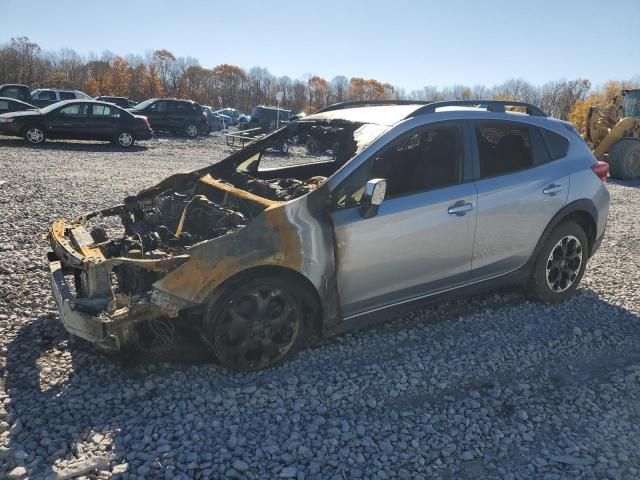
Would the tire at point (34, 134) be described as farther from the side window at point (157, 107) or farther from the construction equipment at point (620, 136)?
the construction equipment at point (620, 136)

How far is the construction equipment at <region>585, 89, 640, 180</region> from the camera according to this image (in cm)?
1523

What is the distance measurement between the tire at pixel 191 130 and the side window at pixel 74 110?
680cm

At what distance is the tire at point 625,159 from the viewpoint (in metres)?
15.1

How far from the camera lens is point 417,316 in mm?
4672

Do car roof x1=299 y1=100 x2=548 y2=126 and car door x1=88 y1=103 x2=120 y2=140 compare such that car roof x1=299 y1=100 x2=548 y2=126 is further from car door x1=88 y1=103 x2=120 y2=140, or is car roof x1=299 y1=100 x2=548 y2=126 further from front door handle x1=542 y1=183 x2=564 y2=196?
car door x1=88 y1=103 x2=120 y2=140

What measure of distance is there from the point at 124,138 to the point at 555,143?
16014 mm

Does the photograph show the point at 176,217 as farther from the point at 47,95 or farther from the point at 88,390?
the point at 47,95

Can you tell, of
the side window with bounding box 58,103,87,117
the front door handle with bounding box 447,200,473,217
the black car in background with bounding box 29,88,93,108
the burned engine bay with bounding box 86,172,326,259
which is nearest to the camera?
the burned engine bay with bounding box 86,172,326,259

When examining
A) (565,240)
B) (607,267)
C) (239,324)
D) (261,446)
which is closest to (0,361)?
(239,324)

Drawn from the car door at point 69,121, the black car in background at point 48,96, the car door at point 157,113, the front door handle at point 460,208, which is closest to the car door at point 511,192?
the front door handle at point 460,208

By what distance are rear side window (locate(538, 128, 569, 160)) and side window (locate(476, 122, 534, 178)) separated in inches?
7.7

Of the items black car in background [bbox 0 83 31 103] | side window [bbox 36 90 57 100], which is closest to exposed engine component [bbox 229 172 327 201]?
black car in background [bbox 0 83 31 103]

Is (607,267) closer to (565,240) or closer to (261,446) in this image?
(565,240)

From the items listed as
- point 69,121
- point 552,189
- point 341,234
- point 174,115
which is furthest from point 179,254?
point 174,115
